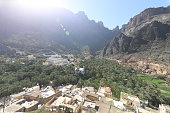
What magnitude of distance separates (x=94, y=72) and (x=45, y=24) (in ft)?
304

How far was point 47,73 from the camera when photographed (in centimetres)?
3556

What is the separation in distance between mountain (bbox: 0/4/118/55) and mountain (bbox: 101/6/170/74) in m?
39.8

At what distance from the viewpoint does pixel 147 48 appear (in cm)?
7206

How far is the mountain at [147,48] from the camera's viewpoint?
5671cm

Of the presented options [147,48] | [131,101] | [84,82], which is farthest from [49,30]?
[131,101]

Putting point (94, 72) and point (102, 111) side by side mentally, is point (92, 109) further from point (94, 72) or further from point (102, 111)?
point (94, 72)

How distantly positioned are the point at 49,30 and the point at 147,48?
78854mm

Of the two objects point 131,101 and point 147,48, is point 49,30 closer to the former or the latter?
point 147,48

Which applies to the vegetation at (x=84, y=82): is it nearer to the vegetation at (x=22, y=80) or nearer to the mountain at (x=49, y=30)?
the vegetation at (x=22, y=80)

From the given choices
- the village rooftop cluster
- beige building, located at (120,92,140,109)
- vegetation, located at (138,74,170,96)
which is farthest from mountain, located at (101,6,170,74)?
the village rooftop cluster

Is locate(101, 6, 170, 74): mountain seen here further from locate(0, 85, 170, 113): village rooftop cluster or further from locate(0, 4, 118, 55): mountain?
locate(0, 85, 170, 113): village rooftop cluster

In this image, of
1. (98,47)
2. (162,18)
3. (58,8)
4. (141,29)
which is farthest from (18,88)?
(58,8)

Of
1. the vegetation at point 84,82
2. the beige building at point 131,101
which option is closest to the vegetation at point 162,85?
the vegetation at point 84,82

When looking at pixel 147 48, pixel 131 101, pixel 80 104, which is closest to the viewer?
pixel 80 104
